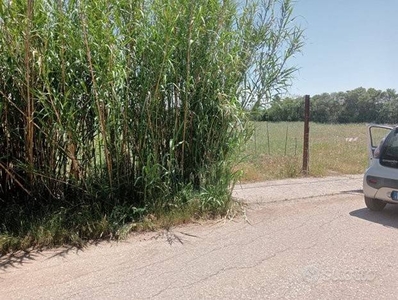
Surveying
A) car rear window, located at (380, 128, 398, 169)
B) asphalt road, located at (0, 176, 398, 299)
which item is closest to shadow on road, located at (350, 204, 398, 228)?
asphalt road, located at (0, 176, 398, 299)

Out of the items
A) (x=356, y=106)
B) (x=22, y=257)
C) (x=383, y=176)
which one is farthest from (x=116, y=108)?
(x=356, y=106)

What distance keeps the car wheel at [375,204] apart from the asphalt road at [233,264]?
30 cm

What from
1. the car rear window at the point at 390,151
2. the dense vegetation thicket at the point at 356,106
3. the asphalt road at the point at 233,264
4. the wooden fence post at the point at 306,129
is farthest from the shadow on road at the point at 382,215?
the dense vegetation thicket at the point at 356,106

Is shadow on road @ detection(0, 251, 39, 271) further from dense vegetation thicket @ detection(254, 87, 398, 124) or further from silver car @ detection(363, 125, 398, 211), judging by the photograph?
dense vegetation thicket @ detection(254, 87, 398, 124)

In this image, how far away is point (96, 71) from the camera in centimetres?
369

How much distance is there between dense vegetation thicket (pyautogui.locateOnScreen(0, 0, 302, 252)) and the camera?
140 inches

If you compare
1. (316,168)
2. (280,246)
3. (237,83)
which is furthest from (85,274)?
(316,168)

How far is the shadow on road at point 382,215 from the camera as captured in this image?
15.2 ft

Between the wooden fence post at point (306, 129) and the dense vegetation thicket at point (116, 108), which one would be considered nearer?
the dense vegetation thicket at point (116, 108)

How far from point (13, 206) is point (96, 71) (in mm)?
2055

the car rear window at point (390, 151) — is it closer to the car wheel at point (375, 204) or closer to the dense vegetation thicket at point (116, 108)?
the car wheel at point (375, 204)

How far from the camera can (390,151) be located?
16.0 feet

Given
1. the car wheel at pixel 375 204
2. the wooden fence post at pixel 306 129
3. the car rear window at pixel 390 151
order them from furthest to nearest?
the wooden fence post at pixel 306 129 < the car wheel at pixel 375 204 < the car rear window at pixel 390 151

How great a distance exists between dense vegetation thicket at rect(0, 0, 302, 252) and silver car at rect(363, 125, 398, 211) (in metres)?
2.18
